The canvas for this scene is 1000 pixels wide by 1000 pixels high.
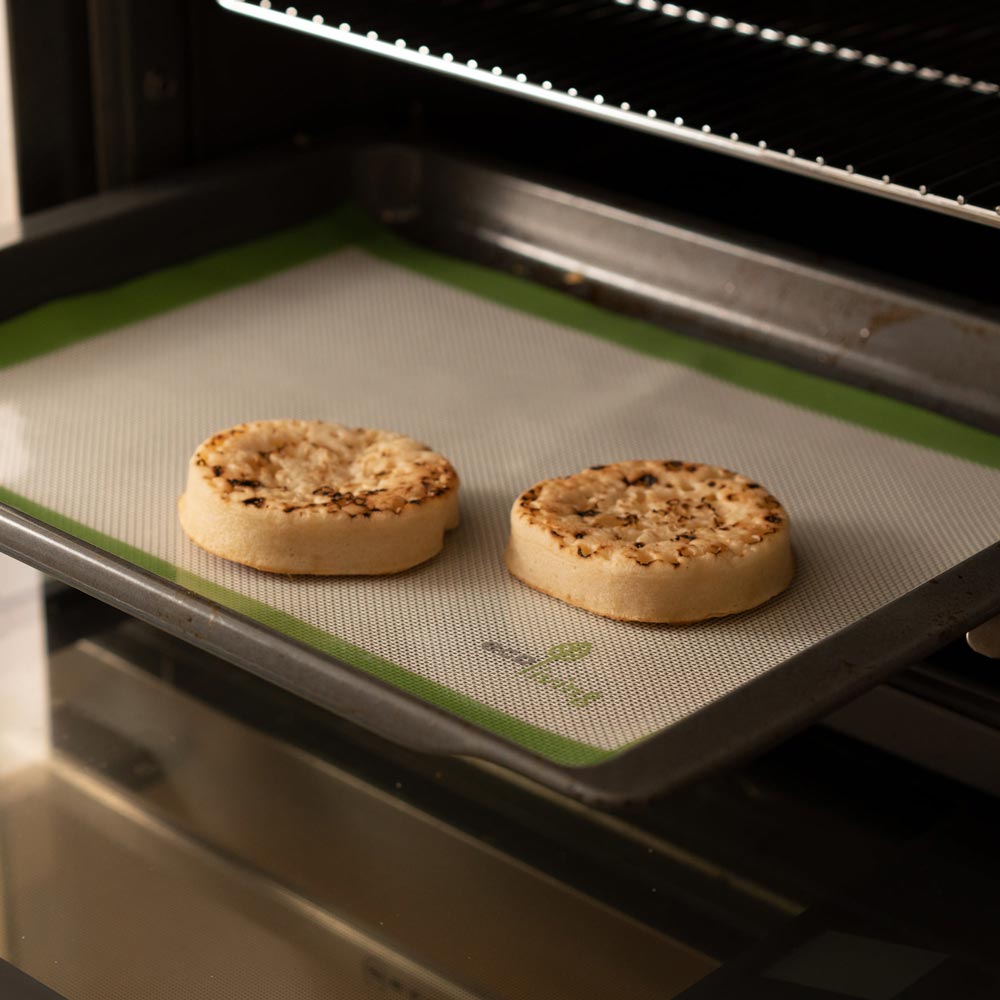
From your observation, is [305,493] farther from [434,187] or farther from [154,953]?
[434,187]

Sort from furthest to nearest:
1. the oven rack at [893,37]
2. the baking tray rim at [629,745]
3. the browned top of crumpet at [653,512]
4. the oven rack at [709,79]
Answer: the oven rack at [893,37] < the oven rack at [709,79] < the browned top of crumpet at [653,512] < the baking tray rim at [629,745]

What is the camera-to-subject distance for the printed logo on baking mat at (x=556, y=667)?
114 centimetres

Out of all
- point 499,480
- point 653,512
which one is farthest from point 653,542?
point 499,480

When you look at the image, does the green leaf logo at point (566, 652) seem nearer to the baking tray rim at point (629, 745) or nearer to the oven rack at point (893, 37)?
the baking tray rim at point (629, 745)

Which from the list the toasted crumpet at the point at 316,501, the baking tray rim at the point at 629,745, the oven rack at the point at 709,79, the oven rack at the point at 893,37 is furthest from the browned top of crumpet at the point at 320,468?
the oven rack at the point at 893,37

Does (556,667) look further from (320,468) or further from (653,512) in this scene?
(320,468)

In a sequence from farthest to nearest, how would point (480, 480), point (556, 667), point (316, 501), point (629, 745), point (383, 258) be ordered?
point (383, 258) < point (480, 480) < point (316, 501) < point (556, 667) < point (629, 745)

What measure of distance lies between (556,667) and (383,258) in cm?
81

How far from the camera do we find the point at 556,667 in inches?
46.4

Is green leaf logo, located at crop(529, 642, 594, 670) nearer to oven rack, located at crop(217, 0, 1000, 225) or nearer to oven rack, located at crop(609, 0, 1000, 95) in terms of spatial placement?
oven rack, located at crop(217, 0, 1000, 225)

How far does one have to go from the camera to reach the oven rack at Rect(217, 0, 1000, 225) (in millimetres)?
1510

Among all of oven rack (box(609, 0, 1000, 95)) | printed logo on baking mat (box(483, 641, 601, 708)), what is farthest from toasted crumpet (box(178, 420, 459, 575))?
oven rack (box(609, 0, 1000, 95))

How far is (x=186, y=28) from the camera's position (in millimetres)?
1837

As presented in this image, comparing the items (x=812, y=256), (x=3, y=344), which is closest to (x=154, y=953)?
(x=3, y=344)
